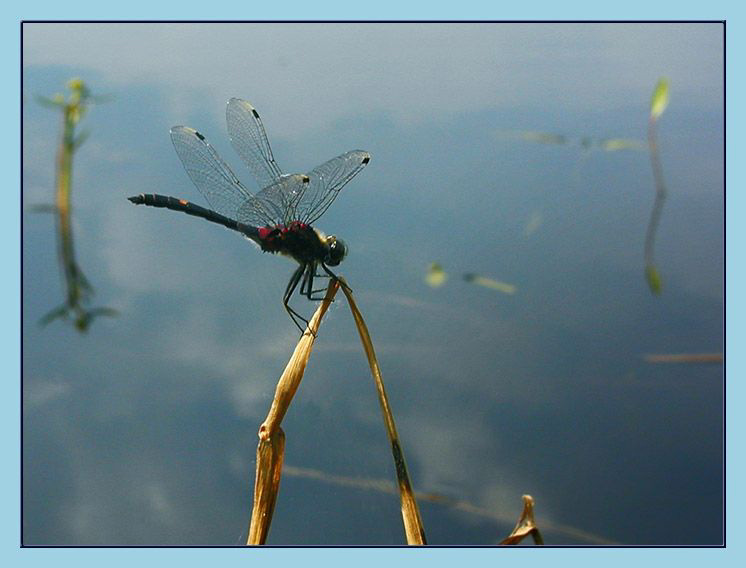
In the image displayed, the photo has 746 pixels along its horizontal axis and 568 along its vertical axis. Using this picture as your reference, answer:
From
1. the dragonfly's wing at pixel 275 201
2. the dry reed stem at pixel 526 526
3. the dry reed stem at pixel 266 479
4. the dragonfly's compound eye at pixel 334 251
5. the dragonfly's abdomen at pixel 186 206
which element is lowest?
the dry reed stem at pixel 526 526

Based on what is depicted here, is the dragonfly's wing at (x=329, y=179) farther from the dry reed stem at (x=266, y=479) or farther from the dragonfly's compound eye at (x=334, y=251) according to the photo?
the dry reed stem at (x=266, y=479)

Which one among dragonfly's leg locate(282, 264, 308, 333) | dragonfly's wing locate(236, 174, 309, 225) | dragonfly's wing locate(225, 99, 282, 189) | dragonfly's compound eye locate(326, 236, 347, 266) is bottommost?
dragonfly's leg locate(282, 264, 308, 333)

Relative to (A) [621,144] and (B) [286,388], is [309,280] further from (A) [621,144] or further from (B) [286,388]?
(A) [621,144]

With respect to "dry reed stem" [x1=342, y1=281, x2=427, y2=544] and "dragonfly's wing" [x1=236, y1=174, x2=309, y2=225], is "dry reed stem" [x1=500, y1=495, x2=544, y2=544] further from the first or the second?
"dragonfly's wing" [x1=236, y1=174, x2=309, y2=225]

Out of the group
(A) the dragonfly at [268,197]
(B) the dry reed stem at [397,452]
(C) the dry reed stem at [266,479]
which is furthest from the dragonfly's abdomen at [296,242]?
(C) the dry reed stem at [266,479]

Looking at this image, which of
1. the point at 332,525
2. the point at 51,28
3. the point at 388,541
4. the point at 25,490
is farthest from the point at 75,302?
the point at 388,541

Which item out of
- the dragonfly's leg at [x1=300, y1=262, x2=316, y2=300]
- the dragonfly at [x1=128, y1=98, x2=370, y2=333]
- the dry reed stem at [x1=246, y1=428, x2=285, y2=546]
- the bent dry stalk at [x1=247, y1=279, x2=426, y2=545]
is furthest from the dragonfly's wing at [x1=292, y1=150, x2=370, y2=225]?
the dry reed stem at [x1=246, y1=428, x2=285, y2=546]

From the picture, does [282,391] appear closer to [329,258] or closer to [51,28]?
[329,258]
